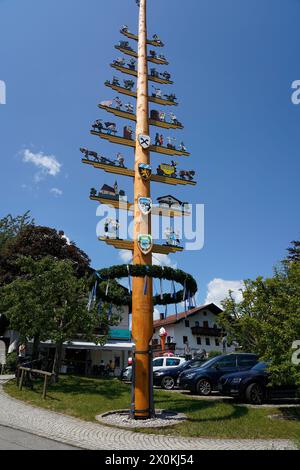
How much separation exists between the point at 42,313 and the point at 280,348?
413 inches

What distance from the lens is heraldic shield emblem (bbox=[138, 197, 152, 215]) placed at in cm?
1299

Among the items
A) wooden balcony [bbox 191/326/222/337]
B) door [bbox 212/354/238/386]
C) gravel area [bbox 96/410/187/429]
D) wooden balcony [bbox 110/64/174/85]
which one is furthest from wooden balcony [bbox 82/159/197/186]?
wooden balcony [bbox 191/326/222/337]

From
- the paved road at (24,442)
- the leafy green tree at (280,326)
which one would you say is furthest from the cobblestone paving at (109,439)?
the leafy green tree at (280,326)

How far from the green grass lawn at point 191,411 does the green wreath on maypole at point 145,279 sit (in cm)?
340

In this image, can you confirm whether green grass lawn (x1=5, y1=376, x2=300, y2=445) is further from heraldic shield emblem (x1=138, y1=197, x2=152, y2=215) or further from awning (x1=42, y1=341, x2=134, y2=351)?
awning (x1=42, y1=341, x2=134, y2=351)

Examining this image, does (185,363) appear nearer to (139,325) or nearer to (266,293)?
(266,293)

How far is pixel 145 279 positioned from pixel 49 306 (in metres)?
7.84

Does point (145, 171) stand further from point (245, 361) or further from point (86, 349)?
point (86, 349)

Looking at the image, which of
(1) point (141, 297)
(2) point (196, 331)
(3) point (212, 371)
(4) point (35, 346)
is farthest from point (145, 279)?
(2) point (196, 331)

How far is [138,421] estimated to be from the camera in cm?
1042

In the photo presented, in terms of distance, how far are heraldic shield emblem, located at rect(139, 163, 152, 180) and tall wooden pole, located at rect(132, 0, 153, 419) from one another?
0.42ft

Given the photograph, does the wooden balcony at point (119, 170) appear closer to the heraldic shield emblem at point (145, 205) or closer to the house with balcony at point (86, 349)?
the heraldic shield emblem at point (145, 205)
